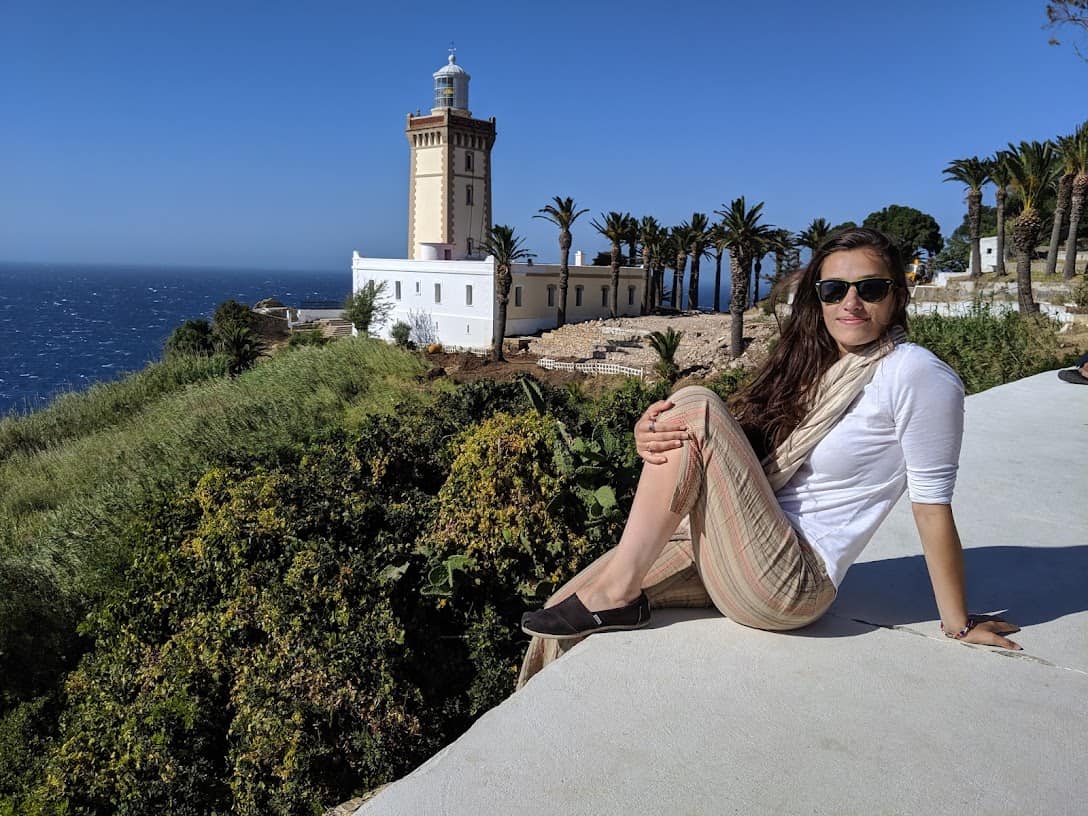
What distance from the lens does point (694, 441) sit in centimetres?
207

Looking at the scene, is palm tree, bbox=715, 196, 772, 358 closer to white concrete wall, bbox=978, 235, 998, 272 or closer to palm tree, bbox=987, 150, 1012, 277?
palm tree, bbox=987, 150, 1012, 277

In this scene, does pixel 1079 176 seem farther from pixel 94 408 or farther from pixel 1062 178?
pixel 94 408

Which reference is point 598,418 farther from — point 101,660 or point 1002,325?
point 1002,325

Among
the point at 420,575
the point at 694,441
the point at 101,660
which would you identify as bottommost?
the point at 101,660

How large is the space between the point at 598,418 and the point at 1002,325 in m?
7.69

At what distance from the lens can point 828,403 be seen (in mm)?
2250

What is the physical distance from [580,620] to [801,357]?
0.99 m

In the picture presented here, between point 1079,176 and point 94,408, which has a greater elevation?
point 1079,176

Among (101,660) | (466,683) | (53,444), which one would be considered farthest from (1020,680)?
(53,444)

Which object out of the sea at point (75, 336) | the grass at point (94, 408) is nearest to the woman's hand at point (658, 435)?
the grass at point (94, 408)

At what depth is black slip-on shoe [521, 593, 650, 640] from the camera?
7.41 ft

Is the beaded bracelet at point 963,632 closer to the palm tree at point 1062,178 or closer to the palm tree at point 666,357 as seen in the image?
the palm tree at point 666,357

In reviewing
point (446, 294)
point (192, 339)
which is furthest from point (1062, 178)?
point (192, 339)

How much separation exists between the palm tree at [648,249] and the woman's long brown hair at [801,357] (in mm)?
36593
